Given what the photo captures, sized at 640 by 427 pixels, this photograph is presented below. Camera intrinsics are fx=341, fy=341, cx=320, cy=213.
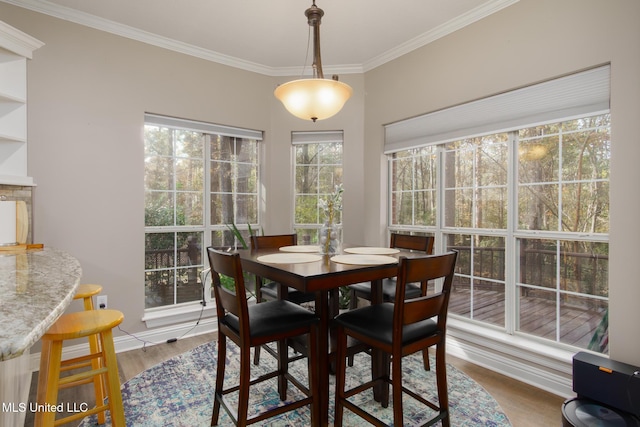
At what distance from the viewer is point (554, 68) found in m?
2.24

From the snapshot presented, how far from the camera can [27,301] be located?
0.83 metres

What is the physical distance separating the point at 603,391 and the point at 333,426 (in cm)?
144

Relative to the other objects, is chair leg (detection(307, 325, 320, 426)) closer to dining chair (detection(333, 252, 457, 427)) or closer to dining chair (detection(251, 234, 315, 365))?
dining chair (detection(333, 252, 457, 427))

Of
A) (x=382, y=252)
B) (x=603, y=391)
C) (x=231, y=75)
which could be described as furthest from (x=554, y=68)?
(x=231, y=75)

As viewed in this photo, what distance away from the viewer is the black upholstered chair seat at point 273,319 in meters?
1.66

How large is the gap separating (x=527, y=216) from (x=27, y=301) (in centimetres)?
283

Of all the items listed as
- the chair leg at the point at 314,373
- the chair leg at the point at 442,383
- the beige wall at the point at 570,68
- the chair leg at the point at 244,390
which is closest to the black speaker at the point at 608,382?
the beige wall at the point at 570,68

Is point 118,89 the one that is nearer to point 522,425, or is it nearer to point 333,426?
point 333,426

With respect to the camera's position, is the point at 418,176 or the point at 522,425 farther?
the point at 418,176

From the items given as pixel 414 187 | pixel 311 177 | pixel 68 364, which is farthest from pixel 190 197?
pixel 414 187

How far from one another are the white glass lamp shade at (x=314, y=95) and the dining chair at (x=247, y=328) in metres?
1.04

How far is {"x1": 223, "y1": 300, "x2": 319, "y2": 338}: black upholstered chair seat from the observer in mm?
1662

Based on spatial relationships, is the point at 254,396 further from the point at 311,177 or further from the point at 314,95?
the point at 311,177

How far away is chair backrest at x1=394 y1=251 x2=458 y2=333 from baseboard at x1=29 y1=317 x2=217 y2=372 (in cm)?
237
